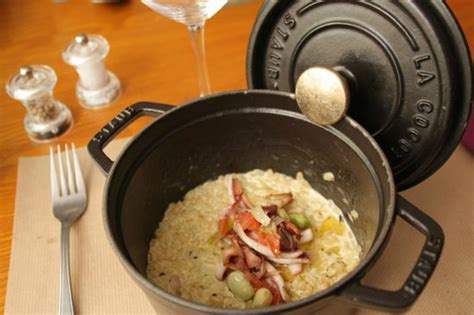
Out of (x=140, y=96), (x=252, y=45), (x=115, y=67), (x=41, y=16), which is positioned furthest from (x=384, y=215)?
(x=41, y=16)

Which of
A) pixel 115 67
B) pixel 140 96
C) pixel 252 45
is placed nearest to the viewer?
pixel 252 45

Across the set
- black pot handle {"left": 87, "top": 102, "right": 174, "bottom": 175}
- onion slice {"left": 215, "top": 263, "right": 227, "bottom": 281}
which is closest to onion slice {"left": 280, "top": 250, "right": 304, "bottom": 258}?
onion slice {"left": 215, "top": 263, "right": 227, "bottom": 281}

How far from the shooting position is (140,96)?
1.38 meters

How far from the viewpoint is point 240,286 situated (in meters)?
0.87

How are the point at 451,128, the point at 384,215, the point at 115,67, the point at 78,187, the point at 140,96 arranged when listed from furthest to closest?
the point at 115,67 → the point at 140,96 → the point at 78,187 → the point at 451,128 → the point at 384,215

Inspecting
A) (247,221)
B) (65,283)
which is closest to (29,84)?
(65,283)

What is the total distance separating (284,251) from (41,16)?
1.21 m

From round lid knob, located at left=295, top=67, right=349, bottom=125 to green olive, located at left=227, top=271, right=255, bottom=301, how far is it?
310 mm

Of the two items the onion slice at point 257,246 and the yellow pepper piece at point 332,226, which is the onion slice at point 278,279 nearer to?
the onion slice at point 257,246

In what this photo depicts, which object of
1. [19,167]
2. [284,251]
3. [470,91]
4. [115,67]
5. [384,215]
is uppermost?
[470,91]

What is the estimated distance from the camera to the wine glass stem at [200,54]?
1223 millimetres

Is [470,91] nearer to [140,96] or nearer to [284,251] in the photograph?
[284,251]

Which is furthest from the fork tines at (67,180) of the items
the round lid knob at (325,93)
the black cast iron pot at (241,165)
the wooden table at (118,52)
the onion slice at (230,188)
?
the round lid knob at (325,93)

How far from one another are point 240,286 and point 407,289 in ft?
1.01
